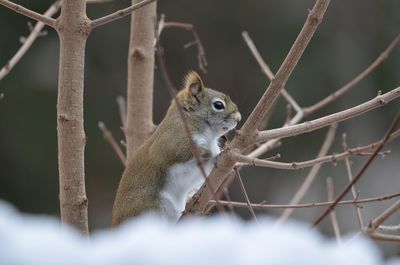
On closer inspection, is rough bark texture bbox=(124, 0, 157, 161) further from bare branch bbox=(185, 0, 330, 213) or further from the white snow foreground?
the white snow foreground

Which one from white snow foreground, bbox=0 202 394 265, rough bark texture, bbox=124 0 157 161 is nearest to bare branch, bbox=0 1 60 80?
rough bark texture, bbox=124 0 157 161

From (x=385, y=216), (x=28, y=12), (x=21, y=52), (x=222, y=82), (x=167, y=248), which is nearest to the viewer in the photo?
(x=167, y=248)

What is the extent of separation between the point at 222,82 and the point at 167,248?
5.21m

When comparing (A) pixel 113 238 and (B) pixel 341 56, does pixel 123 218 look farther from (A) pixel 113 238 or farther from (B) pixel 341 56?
(B) pixel 341 56

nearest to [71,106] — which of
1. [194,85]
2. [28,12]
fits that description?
[28,12]

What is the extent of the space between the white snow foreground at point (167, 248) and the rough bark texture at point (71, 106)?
0.51 metres

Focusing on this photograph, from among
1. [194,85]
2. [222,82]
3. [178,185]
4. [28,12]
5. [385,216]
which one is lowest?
[222,82]

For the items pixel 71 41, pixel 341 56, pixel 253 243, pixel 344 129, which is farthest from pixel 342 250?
pixel 341 56

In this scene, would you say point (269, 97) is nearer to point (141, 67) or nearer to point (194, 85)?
point (141, 67)

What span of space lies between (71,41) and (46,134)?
4.29 m

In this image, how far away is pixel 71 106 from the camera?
2.76 ft

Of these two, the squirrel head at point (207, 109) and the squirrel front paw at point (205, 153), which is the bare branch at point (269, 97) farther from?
the squirrel head at point (207, 109)

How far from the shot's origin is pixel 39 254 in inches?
12.4

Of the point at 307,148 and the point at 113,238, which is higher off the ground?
the point at 113,238
